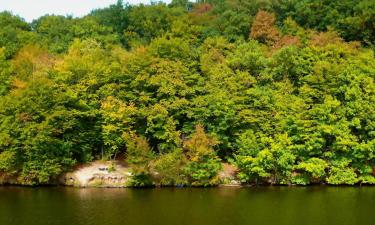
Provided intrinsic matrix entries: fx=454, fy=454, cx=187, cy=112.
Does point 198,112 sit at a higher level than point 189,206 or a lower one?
higher

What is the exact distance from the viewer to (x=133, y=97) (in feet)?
149

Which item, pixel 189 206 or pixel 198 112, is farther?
pixel 198 112

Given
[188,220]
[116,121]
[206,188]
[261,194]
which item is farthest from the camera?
[116,121]

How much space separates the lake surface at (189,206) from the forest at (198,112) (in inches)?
88.6

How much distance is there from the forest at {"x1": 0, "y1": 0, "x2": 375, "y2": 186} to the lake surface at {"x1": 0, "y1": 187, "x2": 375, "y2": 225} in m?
2.25

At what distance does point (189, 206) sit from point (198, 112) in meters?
13.4

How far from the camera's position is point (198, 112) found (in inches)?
1748

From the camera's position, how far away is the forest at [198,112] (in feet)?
135

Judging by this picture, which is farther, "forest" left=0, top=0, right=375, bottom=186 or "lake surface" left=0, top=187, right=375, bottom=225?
"forest" left=0, top=0, right=375, bottom=186

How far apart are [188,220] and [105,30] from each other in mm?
42836

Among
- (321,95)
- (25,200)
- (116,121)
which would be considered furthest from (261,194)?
(25,200)

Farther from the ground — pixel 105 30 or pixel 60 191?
pixel 105 30

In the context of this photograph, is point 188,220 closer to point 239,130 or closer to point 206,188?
point 206,188

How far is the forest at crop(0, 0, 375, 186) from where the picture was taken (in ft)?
135
